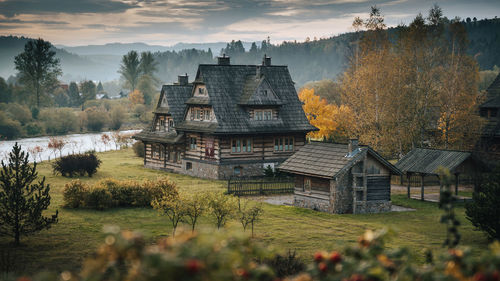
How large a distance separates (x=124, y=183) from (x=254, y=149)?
16062 millimetres

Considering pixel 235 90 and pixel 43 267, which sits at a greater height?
pixel 235 90

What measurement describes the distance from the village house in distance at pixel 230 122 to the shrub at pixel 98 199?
48.0 ft

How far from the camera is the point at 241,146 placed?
48719 mm

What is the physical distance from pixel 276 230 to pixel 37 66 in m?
89.0

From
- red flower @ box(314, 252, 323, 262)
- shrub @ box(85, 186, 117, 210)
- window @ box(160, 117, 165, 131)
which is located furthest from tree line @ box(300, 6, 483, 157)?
red flower @ box(314, 252, 323, 262)

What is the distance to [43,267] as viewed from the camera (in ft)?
69.2

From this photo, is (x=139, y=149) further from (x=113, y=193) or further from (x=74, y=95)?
(x=74, y=95)

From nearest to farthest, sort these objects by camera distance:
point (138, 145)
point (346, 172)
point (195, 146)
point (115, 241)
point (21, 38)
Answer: point (115, 241) → point (346, 172) → point (195, 146) → point (138, 145) → point (21, 38)

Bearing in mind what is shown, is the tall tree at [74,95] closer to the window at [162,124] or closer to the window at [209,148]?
the window at [162,124]

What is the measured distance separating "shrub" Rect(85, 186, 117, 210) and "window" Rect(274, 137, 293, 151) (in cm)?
1987

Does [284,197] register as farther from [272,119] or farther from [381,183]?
[272,119]

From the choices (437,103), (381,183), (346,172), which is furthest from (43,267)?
(437,103)

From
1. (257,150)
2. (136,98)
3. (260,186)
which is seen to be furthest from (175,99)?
(136,98)

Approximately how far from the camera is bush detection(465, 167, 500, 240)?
25.1 m
